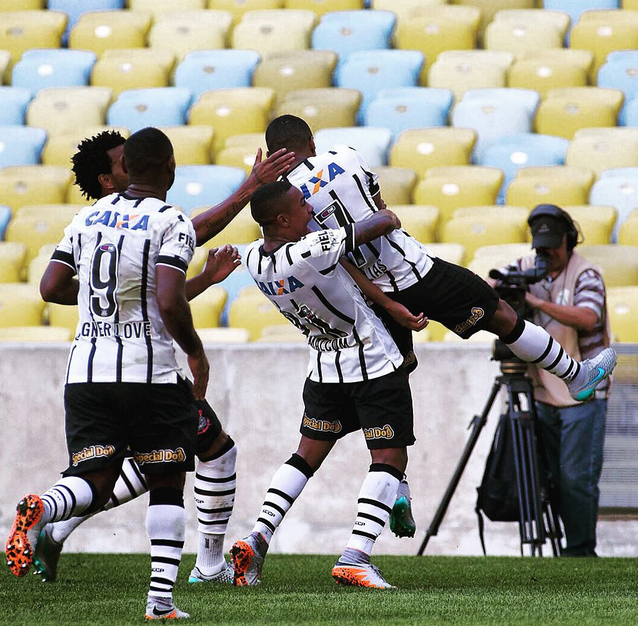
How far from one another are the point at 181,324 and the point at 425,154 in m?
6.46

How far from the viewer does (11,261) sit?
927cm

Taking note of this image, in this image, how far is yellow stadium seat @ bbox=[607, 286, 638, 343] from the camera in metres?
7.89

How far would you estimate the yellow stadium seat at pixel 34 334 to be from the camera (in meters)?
8.34

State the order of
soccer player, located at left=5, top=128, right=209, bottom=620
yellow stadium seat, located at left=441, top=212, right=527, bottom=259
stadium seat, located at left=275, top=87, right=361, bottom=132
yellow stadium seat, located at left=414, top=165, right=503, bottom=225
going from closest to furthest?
soccer player, located at left=5, top=128, right=209, bottom=620
yellow stadium seat, located at left=441, top=212, right=527, bottom=259
yellow stadium seat, located at left=414, top=165, right=503, bottom=225
stadium seat, located at left=275, top=87, right=361, bottom=132

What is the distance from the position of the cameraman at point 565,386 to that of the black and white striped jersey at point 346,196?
1687 mm

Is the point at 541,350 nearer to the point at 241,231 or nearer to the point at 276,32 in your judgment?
the point at 241,231

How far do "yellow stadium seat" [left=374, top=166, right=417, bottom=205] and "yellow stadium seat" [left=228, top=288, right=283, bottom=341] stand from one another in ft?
5.11

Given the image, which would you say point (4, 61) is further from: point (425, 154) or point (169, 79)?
point (425, 154)

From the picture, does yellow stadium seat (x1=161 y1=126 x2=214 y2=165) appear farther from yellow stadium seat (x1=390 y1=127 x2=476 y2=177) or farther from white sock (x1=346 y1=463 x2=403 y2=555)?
white sock (x1=346 y1=463 x2=403 y2=555)

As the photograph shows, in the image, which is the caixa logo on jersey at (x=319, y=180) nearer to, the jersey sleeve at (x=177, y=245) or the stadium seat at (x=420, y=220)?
the jersey sleeve at (x=177, y=245)

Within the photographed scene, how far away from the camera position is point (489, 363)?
7.28 meters

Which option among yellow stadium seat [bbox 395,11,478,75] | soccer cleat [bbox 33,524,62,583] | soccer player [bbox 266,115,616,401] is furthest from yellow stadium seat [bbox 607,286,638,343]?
yellow stadium seat [bbox 395,11,478,75]

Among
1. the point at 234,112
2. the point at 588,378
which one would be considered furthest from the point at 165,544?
the point at 234,112

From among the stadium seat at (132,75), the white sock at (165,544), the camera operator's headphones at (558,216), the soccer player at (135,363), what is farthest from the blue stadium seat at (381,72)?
the white sock at (165,544)
